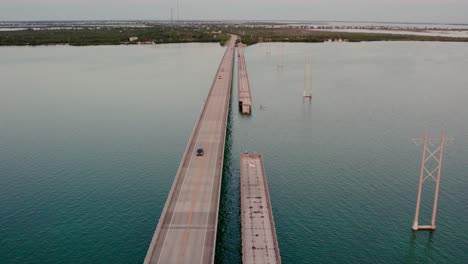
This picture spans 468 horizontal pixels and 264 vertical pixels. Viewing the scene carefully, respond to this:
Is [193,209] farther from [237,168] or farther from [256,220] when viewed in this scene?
[237,168]

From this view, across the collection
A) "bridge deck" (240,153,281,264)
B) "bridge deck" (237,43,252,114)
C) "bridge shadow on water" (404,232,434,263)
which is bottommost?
"bridge shadow on water" (404,232,434,263)

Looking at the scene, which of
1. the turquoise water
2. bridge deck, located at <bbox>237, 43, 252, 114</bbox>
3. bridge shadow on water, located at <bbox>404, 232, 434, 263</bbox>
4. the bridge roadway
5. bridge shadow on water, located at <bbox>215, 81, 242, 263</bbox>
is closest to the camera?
the bridge roadway

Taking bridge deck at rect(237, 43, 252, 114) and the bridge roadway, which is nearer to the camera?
the bridge roadway

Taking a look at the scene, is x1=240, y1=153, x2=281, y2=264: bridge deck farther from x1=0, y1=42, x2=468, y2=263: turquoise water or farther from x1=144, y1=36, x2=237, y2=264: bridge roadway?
x1=144, y1=36, x2=237, y2=264: bridge roadway

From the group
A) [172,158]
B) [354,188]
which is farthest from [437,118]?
[172,158]

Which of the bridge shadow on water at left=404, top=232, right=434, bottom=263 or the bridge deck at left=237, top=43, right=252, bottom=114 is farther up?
the bridge deck at left=237, top=43, right=252, bottom=114

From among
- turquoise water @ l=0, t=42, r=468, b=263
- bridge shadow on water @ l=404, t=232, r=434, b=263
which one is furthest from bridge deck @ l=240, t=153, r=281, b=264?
bridge shadow on water @ l=404, t=232, r=434, b=263

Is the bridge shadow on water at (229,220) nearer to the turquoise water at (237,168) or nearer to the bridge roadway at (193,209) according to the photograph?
the turquoise water at (237,168)

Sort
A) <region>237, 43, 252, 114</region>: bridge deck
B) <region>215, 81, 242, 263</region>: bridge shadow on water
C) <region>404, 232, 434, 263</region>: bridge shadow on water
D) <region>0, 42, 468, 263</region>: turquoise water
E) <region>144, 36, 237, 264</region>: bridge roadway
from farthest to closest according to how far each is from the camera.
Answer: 1. <region>237, 43, 252, 114</region>: bridge deck
2. <region>0, 42, 468, 263</region>: turquoise water
3. <region>215, 81, 242, 263</region>: bridge shadow on water
4. <region>404, 232, 434, 263</region>: bridge shadow on water
5. <region>144, 36, 237, 264</region>: bridge roadway
